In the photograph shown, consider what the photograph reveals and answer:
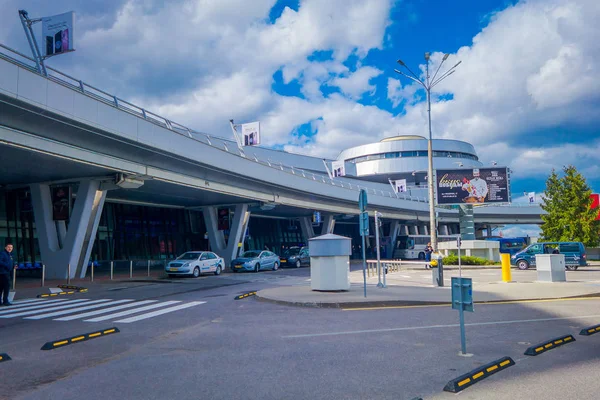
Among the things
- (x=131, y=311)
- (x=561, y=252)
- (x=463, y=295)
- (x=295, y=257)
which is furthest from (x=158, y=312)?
(x=295, y=257)

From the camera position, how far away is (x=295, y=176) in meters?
41.0

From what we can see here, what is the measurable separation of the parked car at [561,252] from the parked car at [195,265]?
19602 millimetres

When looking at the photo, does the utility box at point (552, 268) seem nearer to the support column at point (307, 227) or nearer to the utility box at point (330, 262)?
the utility box at point (330, 262)

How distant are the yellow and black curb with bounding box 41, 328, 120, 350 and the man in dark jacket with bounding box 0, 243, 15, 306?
7022 millimetres

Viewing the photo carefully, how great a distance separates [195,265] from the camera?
27531 mm

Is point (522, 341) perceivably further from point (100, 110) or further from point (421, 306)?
point (100, 110)

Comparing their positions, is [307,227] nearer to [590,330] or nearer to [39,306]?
[39,306]

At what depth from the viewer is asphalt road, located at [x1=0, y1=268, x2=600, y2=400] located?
5770mm

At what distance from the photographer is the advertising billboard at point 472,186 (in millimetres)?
45625

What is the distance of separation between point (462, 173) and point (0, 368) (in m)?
44.0

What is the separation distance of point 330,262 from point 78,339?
28.4ft

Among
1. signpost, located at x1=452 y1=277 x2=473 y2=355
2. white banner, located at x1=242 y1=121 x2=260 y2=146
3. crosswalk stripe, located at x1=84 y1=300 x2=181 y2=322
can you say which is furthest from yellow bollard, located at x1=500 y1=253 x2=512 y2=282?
Answer: white banner, located at x1=242 y1=121 x2=260 y2=146

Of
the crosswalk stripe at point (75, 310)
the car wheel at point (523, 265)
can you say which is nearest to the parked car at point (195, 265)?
the crosswalk stripe at point (75, 310)

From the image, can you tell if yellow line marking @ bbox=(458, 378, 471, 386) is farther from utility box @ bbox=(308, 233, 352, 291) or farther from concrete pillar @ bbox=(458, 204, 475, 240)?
concrete pillar @ bbox=(458, 204, 475, 240)
